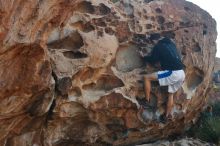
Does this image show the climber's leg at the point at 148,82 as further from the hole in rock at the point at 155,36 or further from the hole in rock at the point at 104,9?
the hole in rock at the point at 104,9

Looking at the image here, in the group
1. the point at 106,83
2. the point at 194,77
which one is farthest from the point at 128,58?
the point at 194,77

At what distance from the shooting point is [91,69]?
402 inches

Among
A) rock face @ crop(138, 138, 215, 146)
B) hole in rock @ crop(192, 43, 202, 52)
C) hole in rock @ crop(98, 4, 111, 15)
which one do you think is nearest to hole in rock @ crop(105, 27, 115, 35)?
hole in rock @ crop(98, 4, 111, 15)

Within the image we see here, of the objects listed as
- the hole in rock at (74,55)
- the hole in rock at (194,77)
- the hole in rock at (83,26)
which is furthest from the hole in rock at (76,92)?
the hole in rock at (194,77)

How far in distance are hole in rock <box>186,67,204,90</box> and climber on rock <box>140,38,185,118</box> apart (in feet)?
3.86

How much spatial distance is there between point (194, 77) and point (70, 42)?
425cm

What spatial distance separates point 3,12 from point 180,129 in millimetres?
7612

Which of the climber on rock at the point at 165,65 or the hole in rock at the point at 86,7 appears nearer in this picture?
the hole in rock at the point at 86,7

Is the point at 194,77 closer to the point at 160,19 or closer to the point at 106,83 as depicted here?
the point at 160,19

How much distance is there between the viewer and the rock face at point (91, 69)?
7.83 meters

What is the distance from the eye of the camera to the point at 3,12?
21.5ft

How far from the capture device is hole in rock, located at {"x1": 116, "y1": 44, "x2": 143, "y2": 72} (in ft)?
36.6

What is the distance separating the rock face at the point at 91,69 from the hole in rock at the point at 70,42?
2 cm

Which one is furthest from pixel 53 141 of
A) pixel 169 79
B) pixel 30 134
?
pixel 169 79
